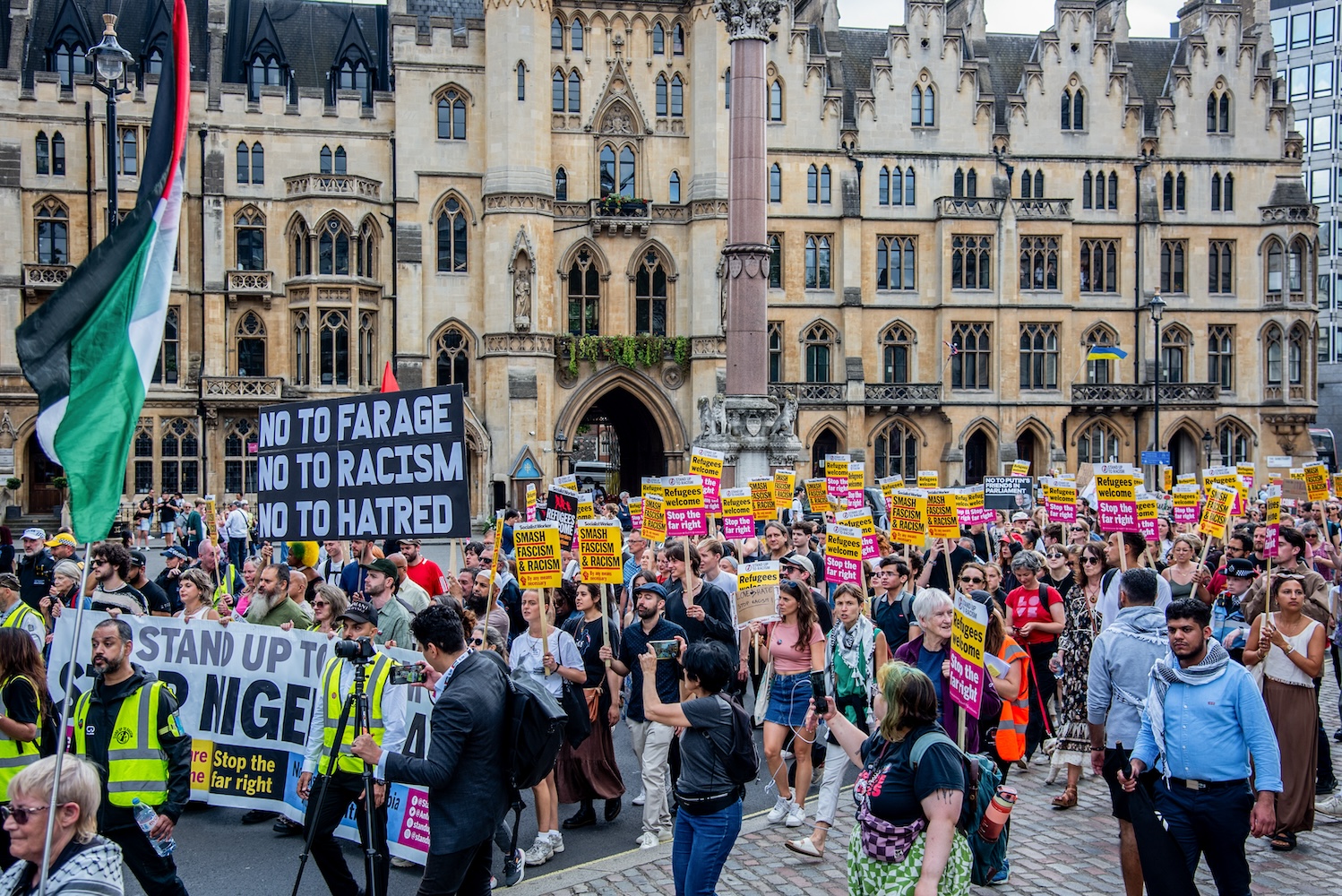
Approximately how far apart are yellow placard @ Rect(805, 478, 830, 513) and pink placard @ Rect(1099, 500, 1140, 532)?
7.91 meters

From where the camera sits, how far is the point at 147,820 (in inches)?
242

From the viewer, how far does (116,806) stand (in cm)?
620

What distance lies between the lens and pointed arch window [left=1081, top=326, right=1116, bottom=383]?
43625 millimetres

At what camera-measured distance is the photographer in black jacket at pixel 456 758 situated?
5.60m

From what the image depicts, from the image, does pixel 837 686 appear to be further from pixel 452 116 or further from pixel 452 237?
pixel 452 116

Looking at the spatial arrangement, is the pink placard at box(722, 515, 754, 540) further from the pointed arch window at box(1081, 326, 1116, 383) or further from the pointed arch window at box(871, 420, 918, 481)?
the pointed arch window at box(1081, 326, 1116, 383)

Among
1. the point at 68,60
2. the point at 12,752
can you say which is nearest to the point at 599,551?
the point at 12,752

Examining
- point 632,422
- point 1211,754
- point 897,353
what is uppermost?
point 897,353

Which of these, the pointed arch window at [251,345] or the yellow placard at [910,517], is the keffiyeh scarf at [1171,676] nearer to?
the yellow placard at [910,517]

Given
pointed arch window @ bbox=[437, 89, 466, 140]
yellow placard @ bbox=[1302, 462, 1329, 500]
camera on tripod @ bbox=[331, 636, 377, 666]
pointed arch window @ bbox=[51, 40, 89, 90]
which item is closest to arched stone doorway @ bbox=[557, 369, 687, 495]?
pointed arch window @ bbox=[437, 89, 466, 140]

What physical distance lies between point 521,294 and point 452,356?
3.08 metres

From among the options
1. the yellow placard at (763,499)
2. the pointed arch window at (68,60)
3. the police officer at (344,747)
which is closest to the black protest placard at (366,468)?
the police officer at (344,747)

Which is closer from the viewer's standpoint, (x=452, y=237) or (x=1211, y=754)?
(x=1211, y=754)

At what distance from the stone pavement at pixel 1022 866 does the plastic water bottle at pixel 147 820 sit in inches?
88.6
